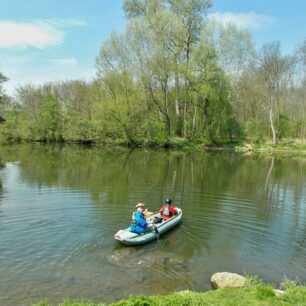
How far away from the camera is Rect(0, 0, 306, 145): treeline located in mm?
51781

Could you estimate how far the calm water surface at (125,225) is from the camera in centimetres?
990

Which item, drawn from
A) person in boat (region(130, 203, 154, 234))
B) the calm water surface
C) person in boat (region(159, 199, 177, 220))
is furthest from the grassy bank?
person in boat (region(159, 199, 177, 220))

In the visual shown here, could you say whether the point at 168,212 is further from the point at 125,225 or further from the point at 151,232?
the point at 151,232

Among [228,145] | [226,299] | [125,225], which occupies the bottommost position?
[125,225]

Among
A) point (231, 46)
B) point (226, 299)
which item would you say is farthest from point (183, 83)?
point (226, 299)

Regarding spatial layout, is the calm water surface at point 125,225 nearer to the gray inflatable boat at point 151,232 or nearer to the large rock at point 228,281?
the gray inflatable boat at point 151,232

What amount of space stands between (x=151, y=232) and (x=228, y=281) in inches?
190

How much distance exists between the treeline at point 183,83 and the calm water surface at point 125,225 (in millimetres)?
27243

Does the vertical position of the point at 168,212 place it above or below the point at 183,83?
below

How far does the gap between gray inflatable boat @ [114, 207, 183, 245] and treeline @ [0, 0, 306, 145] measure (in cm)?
3904

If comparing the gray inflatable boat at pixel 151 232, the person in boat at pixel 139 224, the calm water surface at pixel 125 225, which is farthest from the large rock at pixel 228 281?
the person in boat at pixel 139 224

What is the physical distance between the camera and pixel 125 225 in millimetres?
15188

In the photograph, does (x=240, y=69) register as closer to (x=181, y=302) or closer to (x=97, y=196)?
(x=97, y=196)

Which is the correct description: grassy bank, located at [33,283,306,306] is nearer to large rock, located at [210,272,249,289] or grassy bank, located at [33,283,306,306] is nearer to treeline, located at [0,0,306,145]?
large rock, located at [210,272,249,289]
